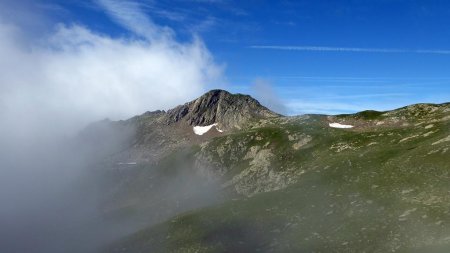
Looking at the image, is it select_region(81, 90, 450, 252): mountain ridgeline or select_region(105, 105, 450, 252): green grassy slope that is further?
select_region(81, 90, 450, 252): mountain ridgeline

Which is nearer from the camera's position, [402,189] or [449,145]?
[402,189]

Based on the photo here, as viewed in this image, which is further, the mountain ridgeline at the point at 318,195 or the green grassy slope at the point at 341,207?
the mountain ridgeline at the point at 318,195

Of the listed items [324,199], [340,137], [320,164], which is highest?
[340,137]

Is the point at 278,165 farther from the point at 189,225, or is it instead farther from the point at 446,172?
the point at 446,172

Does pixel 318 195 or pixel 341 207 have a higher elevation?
pixel 318 195

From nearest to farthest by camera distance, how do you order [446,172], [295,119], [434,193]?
[434,193] → [446,172] → [295,119]

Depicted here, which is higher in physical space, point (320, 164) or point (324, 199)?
point (320, 164)

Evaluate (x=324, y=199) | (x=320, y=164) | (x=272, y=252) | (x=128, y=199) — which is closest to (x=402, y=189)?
(x=324, y=199)

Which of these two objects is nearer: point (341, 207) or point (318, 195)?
point (341, 207)
